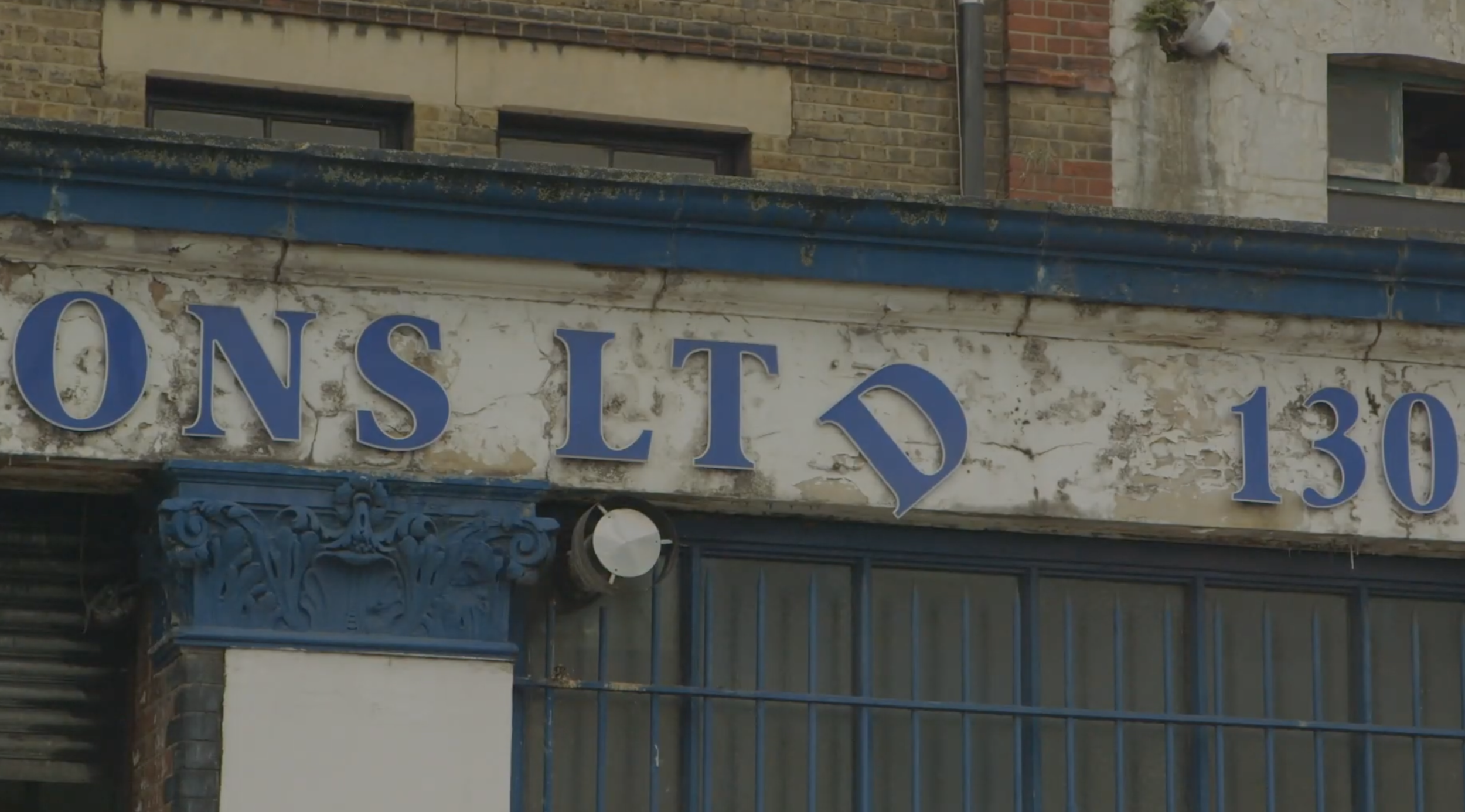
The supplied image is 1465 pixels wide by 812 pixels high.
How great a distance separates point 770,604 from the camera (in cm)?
1195

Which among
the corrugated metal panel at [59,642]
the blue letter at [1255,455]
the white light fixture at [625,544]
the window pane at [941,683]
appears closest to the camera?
the white light fixture at [625,544]

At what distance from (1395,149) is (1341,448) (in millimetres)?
2686

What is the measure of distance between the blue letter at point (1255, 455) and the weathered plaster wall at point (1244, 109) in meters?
1.78

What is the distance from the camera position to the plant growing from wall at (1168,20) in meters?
13.9

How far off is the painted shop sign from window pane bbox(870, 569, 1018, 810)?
1.96ft

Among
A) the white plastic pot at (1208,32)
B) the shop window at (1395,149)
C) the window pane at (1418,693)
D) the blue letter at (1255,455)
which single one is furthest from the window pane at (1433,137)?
the blue letter at (1255,455)

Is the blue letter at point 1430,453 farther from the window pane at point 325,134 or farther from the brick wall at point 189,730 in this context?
the brick wall at point 189,730

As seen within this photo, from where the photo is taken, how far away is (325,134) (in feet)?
43.4

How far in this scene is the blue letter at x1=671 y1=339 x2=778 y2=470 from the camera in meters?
11.5

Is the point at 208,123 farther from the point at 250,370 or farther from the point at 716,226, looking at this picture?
the point at 716,226

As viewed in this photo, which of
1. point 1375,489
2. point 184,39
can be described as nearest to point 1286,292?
point 1375,489

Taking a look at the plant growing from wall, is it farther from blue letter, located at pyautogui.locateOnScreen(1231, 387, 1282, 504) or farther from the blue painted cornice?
blue letter, located at pyautogui.locateOnScreen(1231, 387, 1282, 504)

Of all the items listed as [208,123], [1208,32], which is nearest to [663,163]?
[208,123]

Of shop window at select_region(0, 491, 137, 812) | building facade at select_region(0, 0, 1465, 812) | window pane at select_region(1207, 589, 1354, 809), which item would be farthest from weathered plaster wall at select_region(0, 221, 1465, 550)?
shop window at select_region(0, 491, 137, 812)
